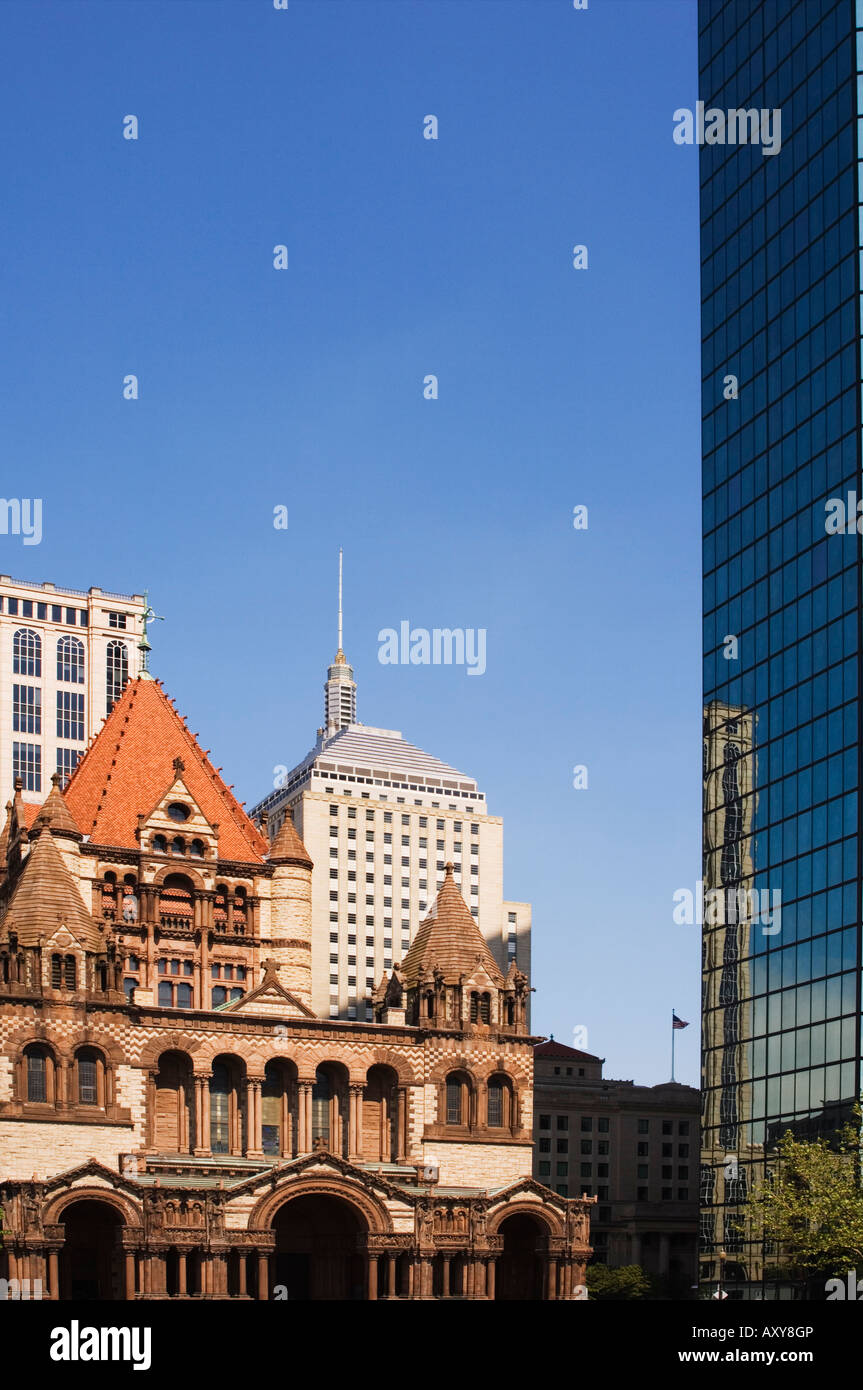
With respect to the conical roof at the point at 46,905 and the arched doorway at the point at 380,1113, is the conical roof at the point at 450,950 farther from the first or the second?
the conical roof at the point at 46,905

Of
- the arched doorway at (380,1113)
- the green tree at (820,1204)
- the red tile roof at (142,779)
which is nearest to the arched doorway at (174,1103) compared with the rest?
the arched doorway at (380,1113)

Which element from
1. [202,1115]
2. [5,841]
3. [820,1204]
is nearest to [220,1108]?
[202,1115]

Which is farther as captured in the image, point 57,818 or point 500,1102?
point 57,818

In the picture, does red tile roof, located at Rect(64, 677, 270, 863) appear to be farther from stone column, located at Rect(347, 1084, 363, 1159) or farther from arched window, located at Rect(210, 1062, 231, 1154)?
stone column, located at Rect(347, 1084, 363, 1159)

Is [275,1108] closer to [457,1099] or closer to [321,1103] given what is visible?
[321,1103]
